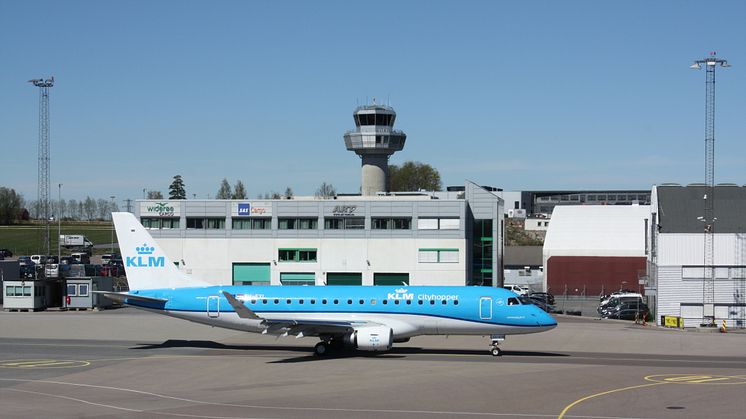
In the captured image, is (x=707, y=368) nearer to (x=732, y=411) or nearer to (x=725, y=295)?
(x=732, y=411)

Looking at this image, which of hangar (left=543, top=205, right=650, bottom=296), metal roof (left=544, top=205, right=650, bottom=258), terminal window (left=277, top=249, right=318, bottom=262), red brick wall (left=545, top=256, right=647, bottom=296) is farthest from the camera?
metal roof (left=544, top=205, right=650, bottom=258)

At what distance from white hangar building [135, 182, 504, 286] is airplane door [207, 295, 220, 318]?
39807mm

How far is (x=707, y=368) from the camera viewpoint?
41969 mm

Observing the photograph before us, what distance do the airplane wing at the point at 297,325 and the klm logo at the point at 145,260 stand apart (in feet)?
25.3

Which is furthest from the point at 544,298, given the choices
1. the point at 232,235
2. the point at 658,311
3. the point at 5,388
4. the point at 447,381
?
the point at 5,388

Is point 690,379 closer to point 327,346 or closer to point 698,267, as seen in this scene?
point 327,346

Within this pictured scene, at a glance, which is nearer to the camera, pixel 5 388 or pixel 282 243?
pixel 5 388

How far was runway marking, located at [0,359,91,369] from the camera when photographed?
41.9 m

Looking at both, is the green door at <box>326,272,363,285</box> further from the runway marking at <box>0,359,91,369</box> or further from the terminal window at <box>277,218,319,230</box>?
the runway marking at <box>0,359,91,369</box>

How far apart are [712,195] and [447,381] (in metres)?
40.7

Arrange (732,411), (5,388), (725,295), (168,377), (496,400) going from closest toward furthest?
(732,411)
(496,400)
(5,388)
(168,377)
(725,295)

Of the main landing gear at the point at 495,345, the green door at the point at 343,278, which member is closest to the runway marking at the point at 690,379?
the main landing gear at the point at 495,345

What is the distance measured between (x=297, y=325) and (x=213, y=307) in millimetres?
6460

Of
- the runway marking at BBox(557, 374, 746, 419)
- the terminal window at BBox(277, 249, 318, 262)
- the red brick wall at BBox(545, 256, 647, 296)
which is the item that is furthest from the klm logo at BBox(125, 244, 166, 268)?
the red brick wall at BBox(545, 256, 647, 296)
